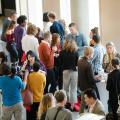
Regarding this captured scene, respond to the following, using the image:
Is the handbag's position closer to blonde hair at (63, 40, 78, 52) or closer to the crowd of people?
the crowd of people

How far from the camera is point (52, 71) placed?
791 cm

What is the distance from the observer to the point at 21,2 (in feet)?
36.6

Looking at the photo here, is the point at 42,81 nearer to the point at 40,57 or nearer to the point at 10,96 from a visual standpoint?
the point at 10,96

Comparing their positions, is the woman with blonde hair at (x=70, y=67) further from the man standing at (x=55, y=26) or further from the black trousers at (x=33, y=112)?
the man standing at (x=55, y=26)

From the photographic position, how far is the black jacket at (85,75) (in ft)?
23.9

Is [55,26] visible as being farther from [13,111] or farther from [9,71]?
[13,111]

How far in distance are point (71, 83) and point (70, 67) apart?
0.38m

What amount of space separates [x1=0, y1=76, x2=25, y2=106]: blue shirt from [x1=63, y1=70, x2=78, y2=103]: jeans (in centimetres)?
157

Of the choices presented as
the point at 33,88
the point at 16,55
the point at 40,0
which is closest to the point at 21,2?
the point at 40,0

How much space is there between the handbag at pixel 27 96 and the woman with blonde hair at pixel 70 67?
1.18 m

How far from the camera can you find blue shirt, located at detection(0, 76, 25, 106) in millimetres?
6425

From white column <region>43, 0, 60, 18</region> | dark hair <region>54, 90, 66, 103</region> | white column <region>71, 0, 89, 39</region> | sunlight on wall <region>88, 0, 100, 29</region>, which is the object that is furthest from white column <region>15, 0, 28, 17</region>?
dark hair <region>54, 90, 66, 103</region>

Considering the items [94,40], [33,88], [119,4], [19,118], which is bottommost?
[19,118]

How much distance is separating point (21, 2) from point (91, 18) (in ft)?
6.21
